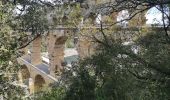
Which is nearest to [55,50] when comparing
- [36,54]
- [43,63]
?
[36,54]

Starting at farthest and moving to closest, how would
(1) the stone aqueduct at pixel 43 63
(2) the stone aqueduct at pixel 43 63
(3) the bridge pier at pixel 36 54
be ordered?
(3) the bridge pier at pixel 36 54 → (1) the stone aqueduct at pixel 43 63 → (2) the stone aqueduct at pixel 43 63

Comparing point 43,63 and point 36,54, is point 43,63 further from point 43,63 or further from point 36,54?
point 36,54

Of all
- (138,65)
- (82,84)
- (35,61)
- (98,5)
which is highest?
(98,5)

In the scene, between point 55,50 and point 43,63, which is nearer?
point 55,50

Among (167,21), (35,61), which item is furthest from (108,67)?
(35,61)

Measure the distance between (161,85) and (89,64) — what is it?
6.66ft

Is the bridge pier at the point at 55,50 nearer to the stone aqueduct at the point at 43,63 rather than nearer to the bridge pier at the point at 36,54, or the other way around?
the stone aqueduct at the point at 43,63

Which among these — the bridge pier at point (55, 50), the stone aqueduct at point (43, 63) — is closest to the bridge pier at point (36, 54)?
the stone aqueduct at point (43, 63)

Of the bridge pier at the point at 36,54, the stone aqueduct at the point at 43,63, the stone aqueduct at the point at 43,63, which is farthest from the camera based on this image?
the bridge pier at the point at 36,54

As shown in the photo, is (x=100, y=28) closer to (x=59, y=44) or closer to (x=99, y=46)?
(x=99, y=46)

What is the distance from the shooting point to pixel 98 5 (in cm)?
884

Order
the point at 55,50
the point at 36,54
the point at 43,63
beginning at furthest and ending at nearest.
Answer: the point at 43,63
the point at 36,54
the point at 55,50

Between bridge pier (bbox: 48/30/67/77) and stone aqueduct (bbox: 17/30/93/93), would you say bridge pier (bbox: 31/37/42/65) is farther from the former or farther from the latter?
bridge pier (bbox: 48/30/67/77)

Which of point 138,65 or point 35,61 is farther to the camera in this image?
point 35,61
